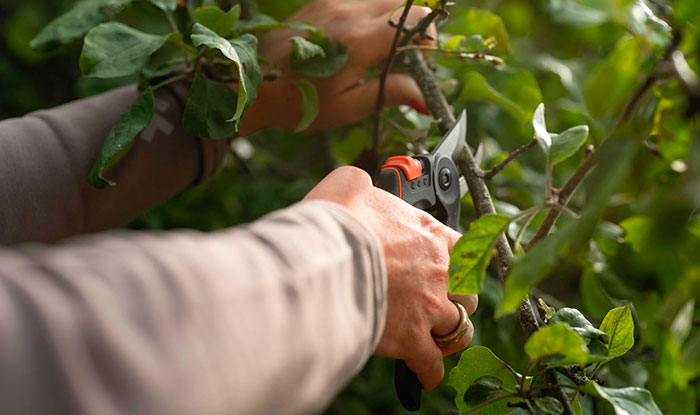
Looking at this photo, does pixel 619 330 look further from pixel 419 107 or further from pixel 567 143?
pixel 419 107

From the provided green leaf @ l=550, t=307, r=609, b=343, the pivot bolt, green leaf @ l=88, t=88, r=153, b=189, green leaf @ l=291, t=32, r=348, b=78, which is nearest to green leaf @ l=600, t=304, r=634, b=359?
green leaf @ l=550, t=307, r=609, b=343

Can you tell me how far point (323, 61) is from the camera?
0.89 meters

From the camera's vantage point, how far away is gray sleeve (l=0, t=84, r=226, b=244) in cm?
87

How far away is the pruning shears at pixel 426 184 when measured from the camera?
2.17ft

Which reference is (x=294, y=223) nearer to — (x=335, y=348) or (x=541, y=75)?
(x=335, y=348)

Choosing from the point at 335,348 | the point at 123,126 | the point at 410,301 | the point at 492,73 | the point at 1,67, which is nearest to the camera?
the point at 335,348

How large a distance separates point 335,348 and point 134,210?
68 centimetres

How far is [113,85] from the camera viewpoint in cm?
130

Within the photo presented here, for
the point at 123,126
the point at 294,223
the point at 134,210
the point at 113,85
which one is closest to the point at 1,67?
the point at 113,85

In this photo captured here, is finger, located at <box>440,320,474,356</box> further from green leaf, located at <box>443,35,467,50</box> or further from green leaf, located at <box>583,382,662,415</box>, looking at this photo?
green leaf, located at <box>443,35,467,50</box>

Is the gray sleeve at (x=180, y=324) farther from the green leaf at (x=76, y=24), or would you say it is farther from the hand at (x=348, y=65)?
the green leaf at (x=76, y=24)

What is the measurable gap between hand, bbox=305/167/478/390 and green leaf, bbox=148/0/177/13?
428 mm

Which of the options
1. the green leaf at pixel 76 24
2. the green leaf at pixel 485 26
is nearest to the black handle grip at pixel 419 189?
the green leaf at pixel 485 26

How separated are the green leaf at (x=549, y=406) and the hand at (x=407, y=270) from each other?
10 centimetres
